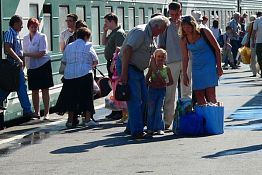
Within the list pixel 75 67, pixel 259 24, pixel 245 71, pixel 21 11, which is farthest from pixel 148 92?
pixel 245 71

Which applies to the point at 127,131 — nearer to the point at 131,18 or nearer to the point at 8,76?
the point at 8,76

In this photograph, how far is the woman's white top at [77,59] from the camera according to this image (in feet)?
44.7

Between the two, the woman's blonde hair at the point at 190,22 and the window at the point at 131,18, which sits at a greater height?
the woman's blonde hair at the point at 190,22

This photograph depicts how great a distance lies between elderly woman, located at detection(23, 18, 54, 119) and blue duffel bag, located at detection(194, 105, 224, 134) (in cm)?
371

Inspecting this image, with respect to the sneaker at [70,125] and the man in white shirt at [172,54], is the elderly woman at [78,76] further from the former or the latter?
the man in white shirt at [172,54]

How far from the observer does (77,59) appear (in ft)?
44.7

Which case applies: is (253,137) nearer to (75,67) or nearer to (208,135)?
(208,135)

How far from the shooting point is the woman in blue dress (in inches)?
485

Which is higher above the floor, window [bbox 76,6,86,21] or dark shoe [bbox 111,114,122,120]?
window [bbox 76,6,86,21]

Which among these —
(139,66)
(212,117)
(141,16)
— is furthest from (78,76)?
(141,16)

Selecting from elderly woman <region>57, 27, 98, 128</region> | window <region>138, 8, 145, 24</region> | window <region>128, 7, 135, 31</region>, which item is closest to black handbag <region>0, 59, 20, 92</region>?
elderly woman <region>57, 27, 98, 128</region>

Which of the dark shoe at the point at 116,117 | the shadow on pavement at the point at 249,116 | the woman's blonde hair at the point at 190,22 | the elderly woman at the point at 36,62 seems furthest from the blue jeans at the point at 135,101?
the elderly woman at the point at 36,62

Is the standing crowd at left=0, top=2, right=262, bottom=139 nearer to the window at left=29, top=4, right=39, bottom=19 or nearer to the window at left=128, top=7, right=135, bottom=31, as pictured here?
the window at left=29, top=4, right=39, bottom=19

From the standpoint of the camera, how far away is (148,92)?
41.0 feet
